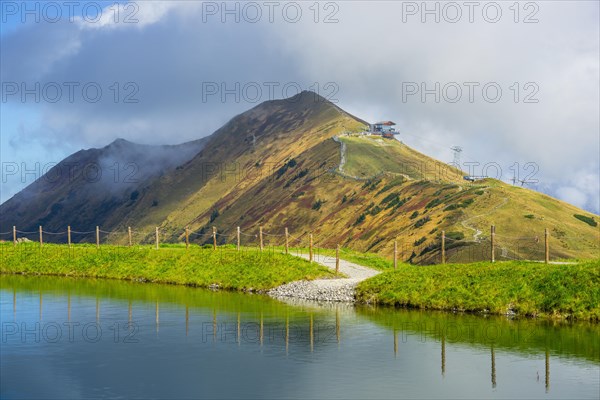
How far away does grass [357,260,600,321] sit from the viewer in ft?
148

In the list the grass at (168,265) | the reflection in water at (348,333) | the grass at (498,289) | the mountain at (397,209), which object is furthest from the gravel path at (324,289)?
the mountain at (397,209)

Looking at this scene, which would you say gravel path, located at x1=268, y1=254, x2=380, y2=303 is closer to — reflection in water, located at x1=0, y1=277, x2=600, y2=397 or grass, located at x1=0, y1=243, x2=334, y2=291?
grass, located at x1=0, y1=243, x2=334, y2=291

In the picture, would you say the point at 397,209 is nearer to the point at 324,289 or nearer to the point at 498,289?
the point at 324,289

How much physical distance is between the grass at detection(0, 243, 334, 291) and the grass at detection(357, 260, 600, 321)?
9.82 metres

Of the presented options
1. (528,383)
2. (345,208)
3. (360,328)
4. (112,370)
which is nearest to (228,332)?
(360,328)

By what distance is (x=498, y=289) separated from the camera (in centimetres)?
4841

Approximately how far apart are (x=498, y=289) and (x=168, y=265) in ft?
107

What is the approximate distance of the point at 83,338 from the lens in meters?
39.8

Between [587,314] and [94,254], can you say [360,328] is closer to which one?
[587,314]

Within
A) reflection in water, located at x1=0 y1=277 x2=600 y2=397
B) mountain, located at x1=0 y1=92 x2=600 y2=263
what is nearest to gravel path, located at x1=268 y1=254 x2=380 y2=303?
reflection in water, located at x1=0 y1=277 x2=600 y2=397

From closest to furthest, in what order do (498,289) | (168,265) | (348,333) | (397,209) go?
(348,333)
(498,289)
(168,265)
(397,209)

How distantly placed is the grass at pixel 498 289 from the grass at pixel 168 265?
982 cm

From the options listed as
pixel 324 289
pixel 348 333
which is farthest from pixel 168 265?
pixel 348 333

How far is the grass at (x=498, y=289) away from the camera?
45.1 m
